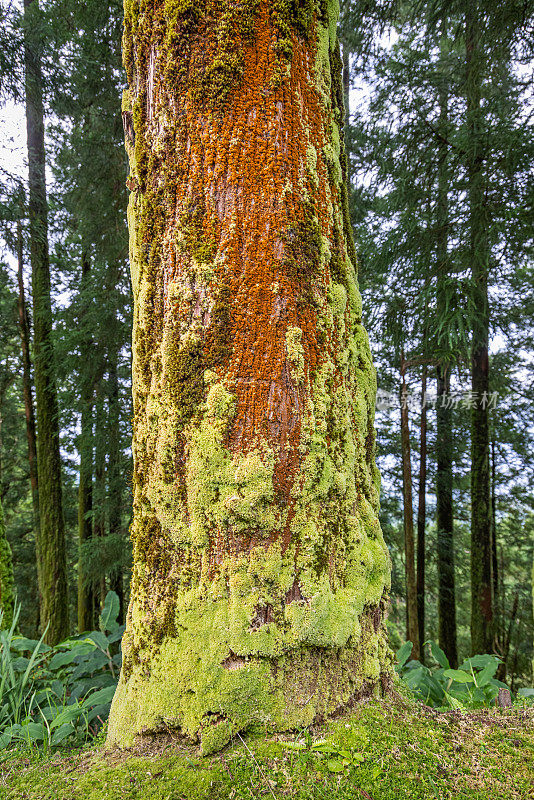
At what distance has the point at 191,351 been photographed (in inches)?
49.4

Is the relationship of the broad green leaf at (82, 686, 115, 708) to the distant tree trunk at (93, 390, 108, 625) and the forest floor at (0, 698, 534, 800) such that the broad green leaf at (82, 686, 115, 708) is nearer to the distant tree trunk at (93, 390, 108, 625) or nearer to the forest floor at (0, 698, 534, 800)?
the forest floor at (0, 698, 534, 800)

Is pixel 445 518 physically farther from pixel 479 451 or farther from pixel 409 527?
pixel 409 527

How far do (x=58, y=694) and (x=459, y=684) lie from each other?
6.08 feet

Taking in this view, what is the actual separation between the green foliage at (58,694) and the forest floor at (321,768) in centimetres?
26

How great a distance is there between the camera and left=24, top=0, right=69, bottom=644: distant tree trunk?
6406 mm

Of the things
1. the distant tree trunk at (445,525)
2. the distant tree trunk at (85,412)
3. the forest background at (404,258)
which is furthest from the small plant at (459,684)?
the distant tree trunk at (445,525)

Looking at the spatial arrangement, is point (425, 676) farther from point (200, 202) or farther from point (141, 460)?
point (200, 202)

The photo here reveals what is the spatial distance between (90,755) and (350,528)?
1.04m

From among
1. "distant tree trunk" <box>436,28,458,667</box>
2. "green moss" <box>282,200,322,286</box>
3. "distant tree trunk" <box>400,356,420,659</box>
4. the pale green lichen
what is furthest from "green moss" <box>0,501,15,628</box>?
"distant tree trunk" <box>436,28,458,667</box>

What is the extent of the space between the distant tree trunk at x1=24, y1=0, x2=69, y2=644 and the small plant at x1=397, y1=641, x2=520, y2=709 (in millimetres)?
5950

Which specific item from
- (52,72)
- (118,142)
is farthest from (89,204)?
(52,72)

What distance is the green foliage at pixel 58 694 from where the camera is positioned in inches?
60.5

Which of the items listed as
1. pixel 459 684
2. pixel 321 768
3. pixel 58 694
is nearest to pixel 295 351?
pixel 321 768

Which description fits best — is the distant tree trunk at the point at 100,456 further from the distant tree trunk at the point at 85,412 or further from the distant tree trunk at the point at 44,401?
the distant tree trunk at the point at 44,401
